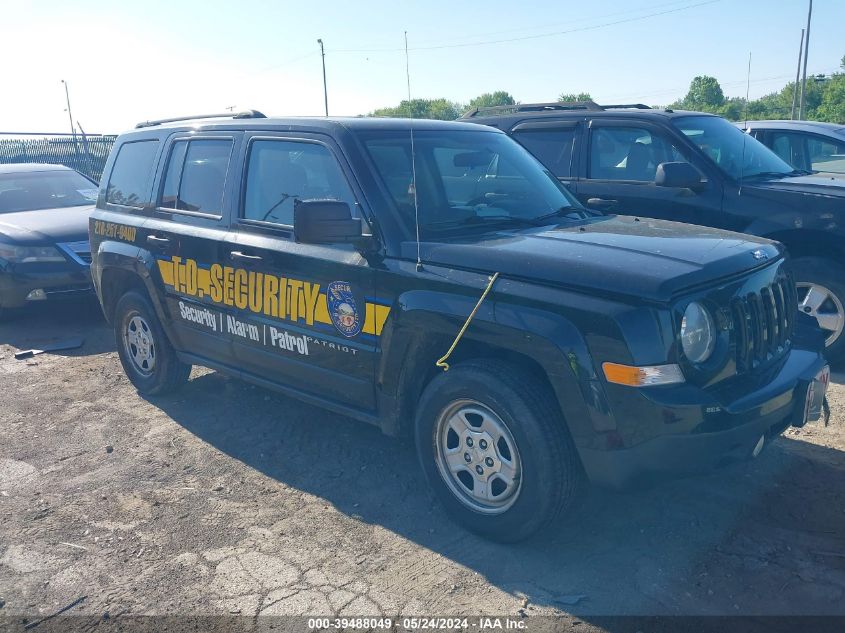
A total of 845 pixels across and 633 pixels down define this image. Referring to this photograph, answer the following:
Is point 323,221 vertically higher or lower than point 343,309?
higher

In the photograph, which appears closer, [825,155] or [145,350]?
[145,350]

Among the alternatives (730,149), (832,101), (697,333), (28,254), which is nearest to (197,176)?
(697,333)

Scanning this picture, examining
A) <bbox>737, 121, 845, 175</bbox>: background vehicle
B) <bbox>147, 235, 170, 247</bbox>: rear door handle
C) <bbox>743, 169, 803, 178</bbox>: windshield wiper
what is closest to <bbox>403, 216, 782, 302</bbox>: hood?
<bbox>147, 235, 170, 247</bbox>: rear door handle

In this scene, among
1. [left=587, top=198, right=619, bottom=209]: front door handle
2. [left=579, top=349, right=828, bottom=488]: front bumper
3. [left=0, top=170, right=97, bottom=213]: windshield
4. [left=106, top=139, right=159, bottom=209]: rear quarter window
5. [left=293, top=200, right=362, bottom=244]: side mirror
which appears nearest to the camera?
[left=579, top=349, right=828, bottom=488]: front bumper

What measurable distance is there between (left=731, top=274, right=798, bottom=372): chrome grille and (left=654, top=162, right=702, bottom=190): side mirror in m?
2.20

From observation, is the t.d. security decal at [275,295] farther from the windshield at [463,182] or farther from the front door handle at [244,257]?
the windshield at [463,182]

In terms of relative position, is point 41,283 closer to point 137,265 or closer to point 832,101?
point 137,265

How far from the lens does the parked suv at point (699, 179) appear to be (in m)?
5.91

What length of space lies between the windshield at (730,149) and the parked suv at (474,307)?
2306mm

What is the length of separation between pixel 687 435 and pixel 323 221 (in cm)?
192

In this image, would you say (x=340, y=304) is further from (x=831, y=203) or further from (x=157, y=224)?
(x=831, y=203)

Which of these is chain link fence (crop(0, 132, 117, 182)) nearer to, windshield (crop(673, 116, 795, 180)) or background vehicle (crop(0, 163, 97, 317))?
background vehicle (crop(0, 163, 97, 317))

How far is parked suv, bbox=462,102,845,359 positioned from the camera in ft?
19.4

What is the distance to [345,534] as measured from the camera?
3811mm
